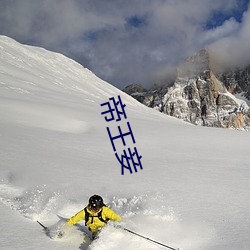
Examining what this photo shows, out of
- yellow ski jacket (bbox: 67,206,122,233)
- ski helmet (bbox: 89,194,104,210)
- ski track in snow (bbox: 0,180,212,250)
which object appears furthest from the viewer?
yellow ski jacket (bbox: 67,206,122,233)

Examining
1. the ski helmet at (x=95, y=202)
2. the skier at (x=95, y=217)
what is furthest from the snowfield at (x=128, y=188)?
the ski helmet at (x=95, y=202)

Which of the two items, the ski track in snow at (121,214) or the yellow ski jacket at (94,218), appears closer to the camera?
the ski track in snow at (121,214)

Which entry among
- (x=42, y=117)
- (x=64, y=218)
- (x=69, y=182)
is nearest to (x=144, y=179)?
(x=69, y=182)

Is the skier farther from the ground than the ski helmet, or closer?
closer

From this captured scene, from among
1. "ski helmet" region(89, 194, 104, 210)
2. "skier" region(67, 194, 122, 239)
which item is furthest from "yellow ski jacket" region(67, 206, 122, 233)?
"ski helmet" region(89, 194, 104, 210)

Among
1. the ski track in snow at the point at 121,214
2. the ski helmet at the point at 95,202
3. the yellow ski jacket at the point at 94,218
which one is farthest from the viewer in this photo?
the yellow ski jacket at the point at 94,218

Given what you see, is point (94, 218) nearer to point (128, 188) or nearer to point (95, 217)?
point (95, 217)

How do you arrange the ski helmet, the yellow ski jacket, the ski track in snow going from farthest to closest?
the yellow ski jacket, the ski helmet, the ski track in snow

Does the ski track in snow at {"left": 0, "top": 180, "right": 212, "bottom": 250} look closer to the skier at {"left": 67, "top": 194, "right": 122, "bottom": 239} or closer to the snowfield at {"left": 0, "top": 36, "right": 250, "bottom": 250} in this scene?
the snowfield at {"left": 0, "top": 36, "right": 250, "bottom": 250}

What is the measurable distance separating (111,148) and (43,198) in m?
5.41

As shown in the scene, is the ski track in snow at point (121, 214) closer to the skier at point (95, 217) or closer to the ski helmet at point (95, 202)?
the skier at point (95, 217)

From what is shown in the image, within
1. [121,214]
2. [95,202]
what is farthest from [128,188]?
[95,202]

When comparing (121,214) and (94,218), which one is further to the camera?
(121,214)

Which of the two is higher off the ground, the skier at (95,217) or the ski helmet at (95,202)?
the ski helmet at (95,202)
